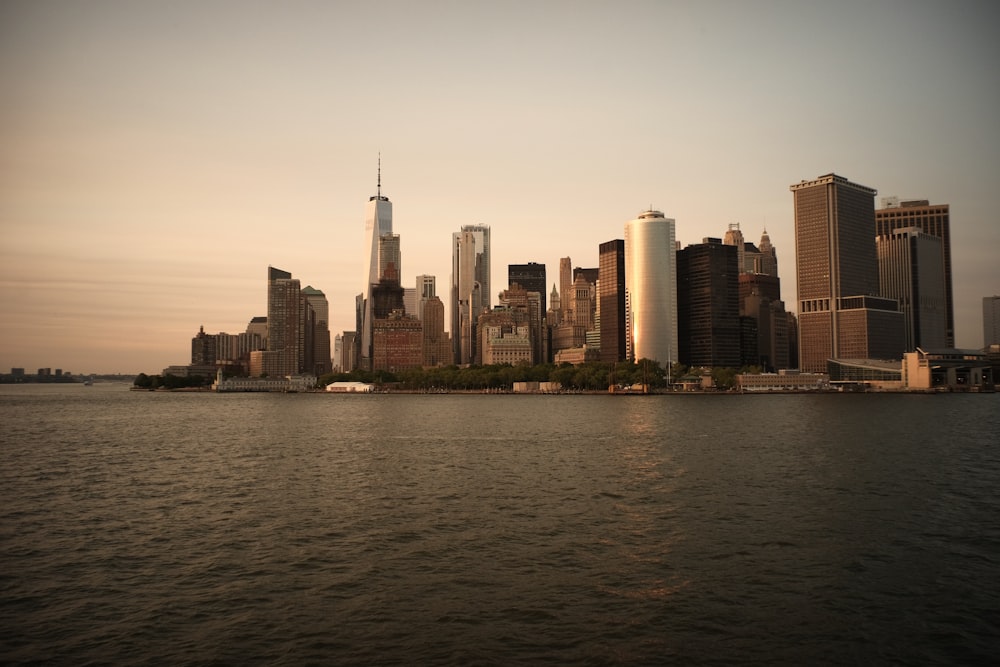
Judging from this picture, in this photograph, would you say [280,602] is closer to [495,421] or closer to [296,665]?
[296,665]

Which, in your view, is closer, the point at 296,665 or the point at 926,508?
the point at 296,665

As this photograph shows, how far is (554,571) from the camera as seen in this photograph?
102ft

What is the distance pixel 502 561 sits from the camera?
32625 millimetres

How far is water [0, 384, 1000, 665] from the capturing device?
78.3ft

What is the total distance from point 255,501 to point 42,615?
836 inches

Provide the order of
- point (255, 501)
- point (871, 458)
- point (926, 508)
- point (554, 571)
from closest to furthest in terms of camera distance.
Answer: point (554, 571) → point (926, 508) → point (255, 501) → point (871, 458)

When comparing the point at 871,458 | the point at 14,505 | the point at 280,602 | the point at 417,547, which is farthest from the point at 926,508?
the point at 14,505

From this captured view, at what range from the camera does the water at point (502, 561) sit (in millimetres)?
23875

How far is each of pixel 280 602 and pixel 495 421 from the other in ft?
329

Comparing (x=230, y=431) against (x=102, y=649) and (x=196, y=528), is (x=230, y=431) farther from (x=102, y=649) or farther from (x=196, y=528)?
(x=102, y=649)

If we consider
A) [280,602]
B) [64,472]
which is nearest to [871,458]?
[280,602]

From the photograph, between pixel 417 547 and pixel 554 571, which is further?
pixel 417 547

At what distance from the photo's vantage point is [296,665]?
872 inches

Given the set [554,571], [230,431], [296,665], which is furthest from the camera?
[230,431]
